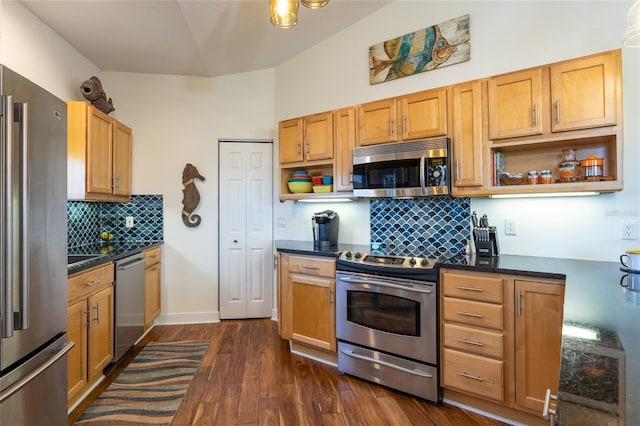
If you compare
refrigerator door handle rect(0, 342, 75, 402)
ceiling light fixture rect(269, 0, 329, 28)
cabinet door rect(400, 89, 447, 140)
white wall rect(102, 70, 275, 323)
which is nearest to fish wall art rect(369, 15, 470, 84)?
cabinet door rect(400, 89, 447, 140)

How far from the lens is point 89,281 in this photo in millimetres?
2189

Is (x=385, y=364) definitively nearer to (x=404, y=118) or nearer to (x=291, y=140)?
(x=404, y=118)

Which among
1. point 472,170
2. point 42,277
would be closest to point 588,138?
point 472,170

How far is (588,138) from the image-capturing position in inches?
78.9

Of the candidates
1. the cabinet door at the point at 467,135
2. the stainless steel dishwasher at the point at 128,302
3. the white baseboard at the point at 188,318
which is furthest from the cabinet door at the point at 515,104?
the white baseboard at the point at 188,318

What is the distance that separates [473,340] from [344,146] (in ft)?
5.95

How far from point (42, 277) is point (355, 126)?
236 centimetres

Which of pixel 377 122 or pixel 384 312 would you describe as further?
pixel 377 122

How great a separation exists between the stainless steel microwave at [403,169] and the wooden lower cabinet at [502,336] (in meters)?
0.69

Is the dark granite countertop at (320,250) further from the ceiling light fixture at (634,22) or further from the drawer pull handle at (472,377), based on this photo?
the ceiling light fixture at (634,22)

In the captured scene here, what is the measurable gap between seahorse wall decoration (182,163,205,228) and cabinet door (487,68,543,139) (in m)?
3.01

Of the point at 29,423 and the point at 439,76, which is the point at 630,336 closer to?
the point at 29,423

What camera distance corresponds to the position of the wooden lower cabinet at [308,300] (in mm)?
2691

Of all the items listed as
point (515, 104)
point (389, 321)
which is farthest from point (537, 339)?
point (515, 104)
